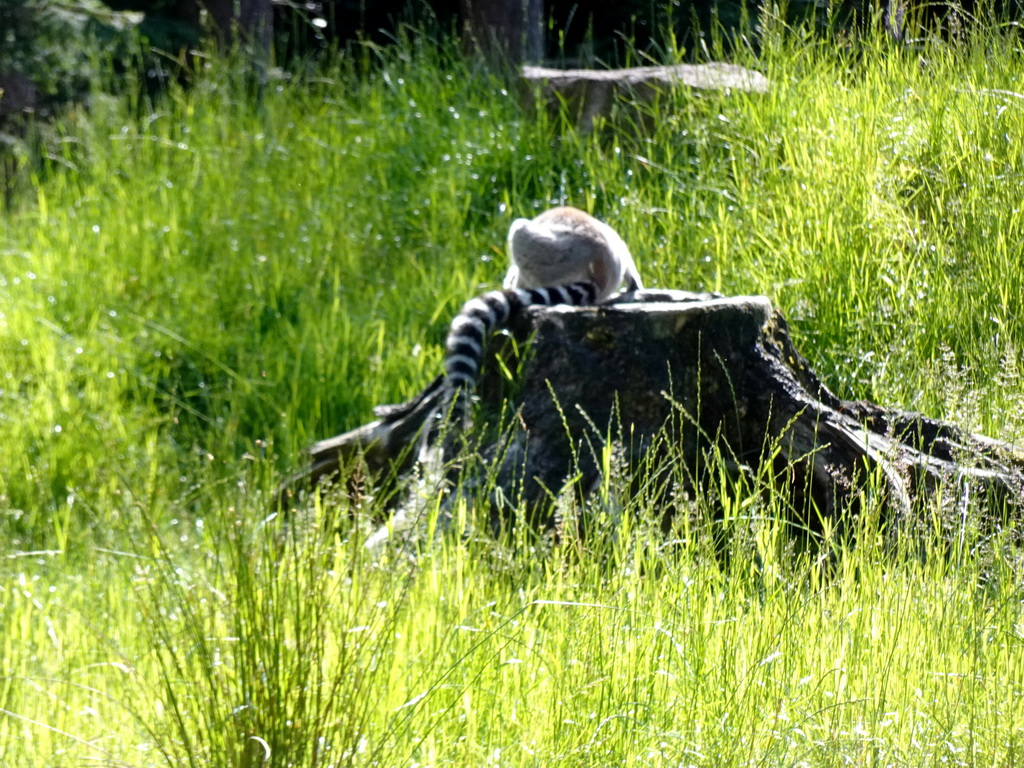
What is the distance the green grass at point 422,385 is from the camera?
2393 mm

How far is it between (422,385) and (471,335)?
4.86 ft

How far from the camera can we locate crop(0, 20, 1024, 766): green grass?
239 cm

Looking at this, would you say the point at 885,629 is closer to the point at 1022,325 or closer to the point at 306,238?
the point at 1022,325

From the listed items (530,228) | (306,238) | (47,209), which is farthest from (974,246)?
(47,209)

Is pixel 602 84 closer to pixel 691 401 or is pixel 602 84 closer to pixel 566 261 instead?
pixel 566 261

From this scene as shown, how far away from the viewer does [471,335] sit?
4.28 m

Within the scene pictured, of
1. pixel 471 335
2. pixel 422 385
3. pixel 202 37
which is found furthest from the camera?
pixel 202 37

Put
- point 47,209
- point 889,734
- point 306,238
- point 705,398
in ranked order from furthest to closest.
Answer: point 47,209, point 306,238, point 705,398, point 889,734

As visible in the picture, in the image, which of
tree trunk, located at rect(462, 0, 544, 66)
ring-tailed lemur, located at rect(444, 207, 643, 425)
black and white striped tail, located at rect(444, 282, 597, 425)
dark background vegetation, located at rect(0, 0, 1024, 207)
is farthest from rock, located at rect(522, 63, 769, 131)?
black and white striped tail, located at rect(444, 282, 597, 425)

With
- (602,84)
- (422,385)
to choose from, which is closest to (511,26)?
(602,84)

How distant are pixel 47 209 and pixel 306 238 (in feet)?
7.83

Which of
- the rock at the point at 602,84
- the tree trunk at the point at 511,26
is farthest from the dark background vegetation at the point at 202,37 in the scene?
the rock at the point at 602,84

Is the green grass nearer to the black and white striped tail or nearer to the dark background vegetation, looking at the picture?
the dark background vegetation

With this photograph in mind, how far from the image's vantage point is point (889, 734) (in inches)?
92.2
